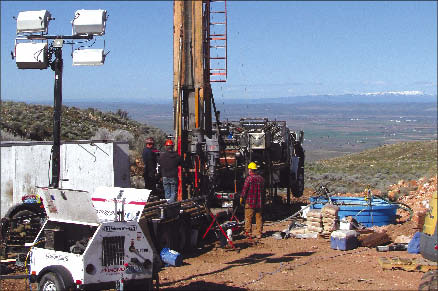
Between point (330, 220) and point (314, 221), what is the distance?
0.55m

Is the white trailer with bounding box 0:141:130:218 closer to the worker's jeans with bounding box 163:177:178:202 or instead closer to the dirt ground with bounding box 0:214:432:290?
the worker's jeans with bounding box 163:177:178:202

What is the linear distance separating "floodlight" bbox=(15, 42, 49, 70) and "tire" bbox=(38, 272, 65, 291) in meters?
4.15

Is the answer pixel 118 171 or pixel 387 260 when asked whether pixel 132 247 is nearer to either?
pixel 387 260

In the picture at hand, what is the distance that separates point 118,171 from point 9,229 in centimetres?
534

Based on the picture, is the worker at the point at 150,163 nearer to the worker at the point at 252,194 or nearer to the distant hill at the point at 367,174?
the worker at the point at 252,194

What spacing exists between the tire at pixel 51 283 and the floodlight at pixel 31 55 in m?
4.15

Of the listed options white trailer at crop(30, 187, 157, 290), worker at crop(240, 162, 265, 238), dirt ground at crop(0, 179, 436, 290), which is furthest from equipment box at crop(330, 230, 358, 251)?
white trailer at crop(30, 187, 157, 290)

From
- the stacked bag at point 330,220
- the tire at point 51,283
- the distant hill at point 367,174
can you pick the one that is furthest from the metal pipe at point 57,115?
the distant hill at point 367,174

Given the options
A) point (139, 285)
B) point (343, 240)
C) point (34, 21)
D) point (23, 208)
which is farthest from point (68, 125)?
point (139, 285)

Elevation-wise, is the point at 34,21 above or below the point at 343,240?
above

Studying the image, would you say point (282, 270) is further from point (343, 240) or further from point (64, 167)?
point (64, 167)

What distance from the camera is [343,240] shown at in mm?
15117

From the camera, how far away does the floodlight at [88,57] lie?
12.4 metres

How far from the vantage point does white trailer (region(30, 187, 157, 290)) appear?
9.75 m
